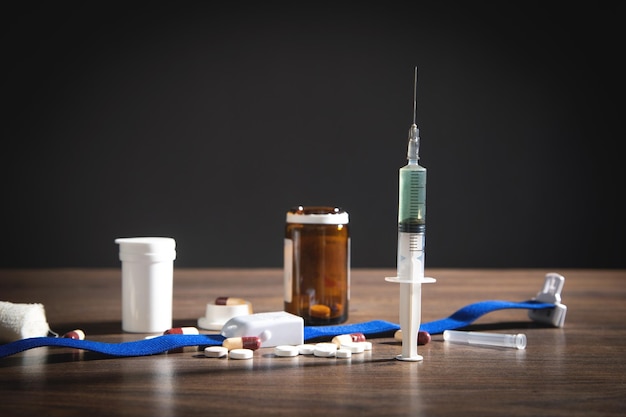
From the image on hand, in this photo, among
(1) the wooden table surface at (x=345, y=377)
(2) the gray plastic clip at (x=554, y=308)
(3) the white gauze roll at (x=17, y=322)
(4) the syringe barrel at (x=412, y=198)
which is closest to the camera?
(1) the wooden table surface at (x=345, y=377)

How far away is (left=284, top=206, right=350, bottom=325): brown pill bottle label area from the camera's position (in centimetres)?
154

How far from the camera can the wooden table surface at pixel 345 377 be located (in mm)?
957

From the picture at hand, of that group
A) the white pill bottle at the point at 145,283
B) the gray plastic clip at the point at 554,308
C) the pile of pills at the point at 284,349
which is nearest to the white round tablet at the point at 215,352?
the pile of pills at the point at 284,349

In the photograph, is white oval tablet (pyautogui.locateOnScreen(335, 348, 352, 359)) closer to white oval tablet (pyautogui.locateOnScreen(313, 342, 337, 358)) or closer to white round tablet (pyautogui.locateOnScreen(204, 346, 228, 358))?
white oval tablet (pyautogui.locateOnScreen(313, 342, 337, 358))

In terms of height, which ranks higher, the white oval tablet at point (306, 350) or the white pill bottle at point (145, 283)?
the white pill bottle at point (145, 283)

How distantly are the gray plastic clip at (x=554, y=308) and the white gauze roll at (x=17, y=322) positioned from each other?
100 cm

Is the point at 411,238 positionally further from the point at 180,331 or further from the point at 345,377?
the point at 180,331

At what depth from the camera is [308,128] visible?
3.19 metres

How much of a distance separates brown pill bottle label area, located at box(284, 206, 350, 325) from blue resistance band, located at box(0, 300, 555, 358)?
7 centimetres

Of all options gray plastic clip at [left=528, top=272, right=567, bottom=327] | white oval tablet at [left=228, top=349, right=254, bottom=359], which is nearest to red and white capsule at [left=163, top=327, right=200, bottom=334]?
white oval tablet at [left=228, top=349, right=254, bottom=359]

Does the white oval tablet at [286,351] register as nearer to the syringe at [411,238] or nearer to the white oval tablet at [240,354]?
the white oval tablet at [240,354]

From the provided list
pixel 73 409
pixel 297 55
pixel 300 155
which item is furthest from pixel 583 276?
pixel 73 409

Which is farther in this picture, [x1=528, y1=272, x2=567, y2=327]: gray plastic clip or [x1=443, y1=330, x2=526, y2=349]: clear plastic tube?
[x1=528, y1=272, x2=567, y2=327]: gray plastic clip

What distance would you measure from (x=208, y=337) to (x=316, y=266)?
0.30 meters
